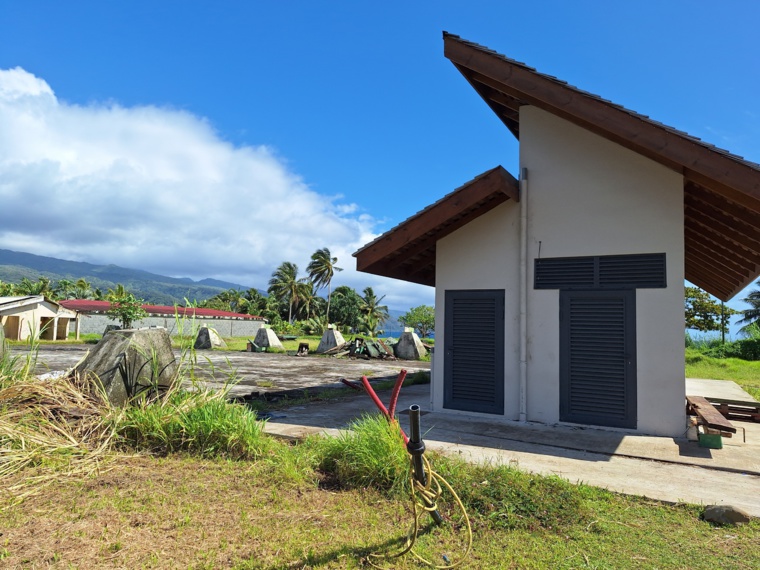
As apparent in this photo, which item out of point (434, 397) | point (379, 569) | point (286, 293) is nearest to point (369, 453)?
point (379, 569)

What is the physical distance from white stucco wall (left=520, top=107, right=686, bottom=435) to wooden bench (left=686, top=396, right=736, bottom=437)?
0.33 meters

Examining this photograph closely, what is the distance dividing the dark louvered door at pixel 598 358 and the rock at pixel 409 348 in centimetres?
1766

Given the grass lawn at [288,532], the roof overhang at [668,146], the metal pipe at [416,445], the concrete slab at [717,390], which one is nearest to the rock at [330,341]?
the concrete slab at [717,390]

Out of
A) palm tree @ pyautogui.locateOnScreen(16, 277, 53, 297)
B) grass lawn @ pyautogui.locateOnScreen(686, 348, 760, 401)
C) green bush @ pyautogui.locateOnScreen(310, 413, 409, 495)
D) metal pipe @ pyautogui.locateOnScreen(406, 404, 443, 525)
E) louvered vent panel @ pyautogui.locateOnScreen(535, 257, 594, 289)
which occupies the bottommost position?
grass lawn @ pyautogui.locateOnScreen(686, 348, 760, 401)

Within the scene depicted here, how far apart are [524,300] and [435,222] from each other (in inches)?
74.4

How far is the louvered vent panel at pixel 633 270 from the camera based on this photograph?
22.5ft

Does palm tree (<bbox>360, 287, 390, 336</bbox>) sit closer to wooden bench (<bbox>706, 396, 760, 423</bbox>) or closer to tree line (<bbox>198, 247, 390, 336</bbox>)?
tree line (<bbox>198, 247, 390, 336</bbox>)

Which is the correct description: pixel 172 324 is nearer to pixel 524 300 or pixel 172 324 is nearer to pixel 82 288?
pixel 82 288

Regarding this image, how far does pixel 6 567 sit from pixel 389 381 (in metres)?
11.5

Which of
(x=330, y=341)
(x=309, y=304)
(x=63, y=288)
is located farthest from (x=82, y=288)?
(x=330, y=341)

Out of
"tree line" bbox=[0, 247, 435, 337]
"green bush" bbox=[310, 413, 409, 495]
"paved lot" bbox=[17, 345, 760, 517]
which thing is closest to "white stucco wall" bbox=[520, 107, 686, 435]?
"paved lot" bbox=[17, 345, 760, 517]

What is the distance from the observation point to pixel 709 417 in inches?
250

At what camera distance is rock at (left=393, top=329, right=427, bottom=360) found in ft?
81.6

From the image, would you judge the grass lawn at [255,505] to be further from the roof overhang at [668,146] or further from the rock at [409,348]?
the rock at [409,348]
